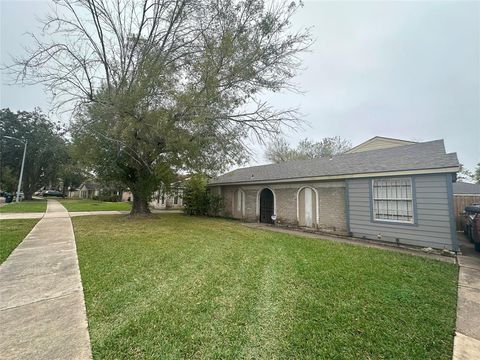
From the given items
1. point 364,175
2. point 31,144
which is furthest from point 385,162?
point 31,144

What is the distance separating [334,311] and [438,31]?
41.7 ft

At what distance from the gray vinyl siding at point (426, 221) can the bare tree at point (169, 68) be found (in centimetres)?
503

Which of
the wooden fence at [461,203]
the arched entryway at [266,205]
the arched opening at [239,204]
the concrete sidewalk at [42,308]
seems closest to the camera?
the concrete sidewalk at [42,308]

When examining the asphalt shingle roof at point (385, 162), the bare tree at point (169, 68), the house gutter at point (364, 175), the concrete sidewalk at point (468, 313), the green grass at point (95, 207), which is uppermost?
the bare tree at point (169, 68)

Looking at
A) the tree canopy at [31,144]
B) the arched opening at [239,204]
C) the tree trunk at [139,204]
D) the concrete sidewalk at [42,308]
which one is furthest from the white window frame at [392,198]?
the tree canopy at [31,144]

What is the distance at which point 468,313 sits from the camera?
10.1 ft

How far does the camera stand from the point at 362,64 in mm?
10859

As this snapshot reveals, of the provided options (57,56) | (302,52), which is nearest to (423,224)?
(302,52)

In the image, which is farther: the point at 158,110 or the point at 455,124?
the point at 455,124

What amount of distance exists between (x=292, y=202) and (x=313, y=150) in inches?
798

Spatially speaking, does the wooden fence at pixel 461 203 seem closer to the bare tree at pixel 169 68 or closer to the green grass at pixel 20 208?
the bare tree at pixel 169 68

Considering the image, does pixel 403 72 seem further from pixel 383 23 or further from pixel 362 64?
pixel 383 23

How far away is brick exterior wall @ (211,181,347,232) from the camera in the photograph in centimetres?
933

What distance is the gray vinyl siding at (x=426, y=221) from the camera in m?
6.55
